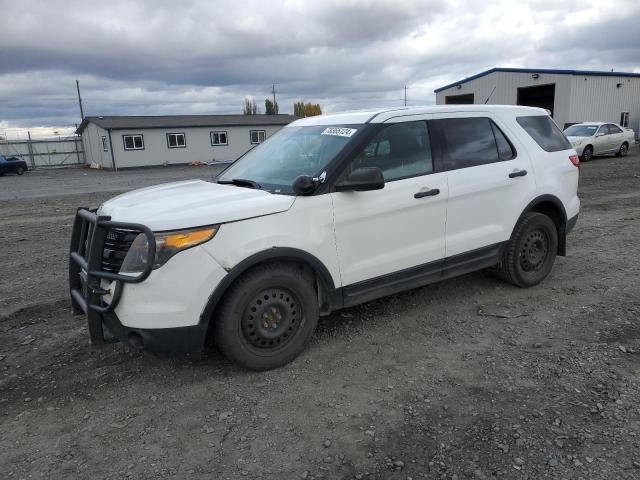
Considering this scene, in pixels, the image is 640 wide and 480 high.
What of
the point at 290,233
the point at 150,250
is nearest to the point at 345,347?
the point at 290,233

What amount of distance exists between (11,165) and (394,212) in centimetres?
3633

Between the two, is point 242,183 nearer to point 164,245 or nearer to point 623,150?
point 164,245

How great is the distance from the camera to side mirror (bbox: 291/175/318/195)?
3607mm

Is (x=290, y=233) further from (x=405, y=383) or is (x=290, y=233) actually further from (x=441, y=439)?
(x=441, y=439)

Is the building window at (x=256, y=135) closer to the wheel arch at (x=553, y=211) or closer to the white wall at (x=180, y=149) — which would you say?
the white wall at (x=180, y=149)

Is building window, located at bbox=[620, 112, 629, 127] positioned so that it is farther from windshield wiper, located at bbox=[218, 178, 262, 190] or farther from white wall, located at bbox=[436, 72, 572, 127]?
windshield wiper, located at bbox=[218, 178, 262, 190]

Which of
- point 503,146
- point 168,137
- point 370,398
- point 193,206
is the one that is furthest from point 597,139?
point 168,137

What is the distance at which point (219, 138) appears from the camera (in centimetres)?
3806

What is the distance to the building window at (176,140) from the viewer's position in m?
36.4

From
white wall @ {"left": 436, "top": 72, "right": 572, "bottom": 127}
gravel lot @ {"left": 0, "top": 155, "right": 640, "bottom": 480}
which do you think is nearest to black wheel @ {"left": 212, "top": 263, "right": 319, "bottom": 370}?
gravel lot @ {"left": 0, "top": 155, "right": 640, "bottom": 480}

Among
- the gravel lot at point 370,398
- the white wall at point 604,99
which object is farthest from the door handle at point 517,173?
the white wall at point 604,99

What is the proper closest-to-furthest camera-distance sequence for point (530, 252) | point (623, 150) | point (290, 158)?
point (290, 158) < point (530, 252) < point (623, 150)

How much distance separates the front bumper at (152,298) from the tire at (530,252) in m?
3.11

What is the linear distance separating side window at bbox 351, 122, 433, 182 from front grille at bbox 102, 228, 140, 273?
1713 millimetres
